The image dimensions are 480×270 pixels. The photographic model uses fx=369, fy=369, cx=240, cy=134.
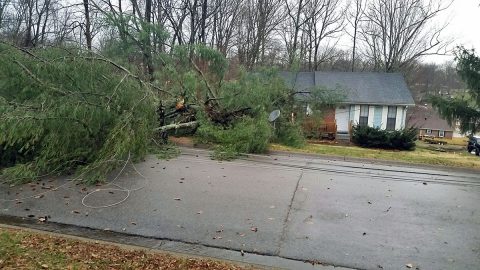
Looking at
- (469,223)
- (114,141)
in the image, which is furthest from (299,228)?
(114,141)

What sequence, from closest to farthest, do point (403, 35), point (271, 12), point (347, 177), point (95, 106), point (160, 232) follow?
point (160, 232) < point (95, 106) < point (347, 177) < point (271, 12) < point (403, 35)

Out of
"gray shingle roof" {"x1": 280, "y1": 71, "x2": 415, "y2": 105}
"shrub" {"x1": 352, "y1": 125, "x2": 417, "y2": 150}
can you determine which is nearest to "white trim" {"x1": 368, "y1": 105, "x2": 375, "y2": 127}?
"gray shingle roof" {"x1": 280, "y1": 71, "x2": 415, "y2": 105}

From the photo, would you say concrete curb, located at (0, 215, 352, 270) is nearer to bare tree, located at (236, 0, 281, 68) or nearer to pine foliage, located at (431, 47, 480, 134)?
pine foliage, located at (431, 47, 480, 134)

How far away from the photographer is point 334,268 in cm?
373

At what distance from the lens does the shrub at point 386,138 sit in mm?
16953

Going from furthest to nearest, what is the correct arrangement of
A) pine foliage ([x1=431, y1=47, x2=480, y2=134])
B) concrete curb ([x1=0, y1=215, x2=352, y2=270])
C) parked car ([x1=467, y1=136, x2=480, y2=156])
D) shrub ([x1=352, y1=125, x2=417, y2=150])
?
parked car ([x1=467, y1=136, x2=480, y2=156])
shrub ([x1=352, y1=125, x2=417, y2=150])
pine foliage ([x1=431, y1=47, x2=480, y2=134])
concrete curb ([x1=0, y1=215, x2=352, y2=270])

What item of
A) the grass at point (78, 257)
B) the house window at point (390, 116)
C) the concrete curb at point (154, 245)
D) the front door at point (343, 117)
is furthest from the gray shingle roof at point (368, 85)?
the grass at point (78, 257)

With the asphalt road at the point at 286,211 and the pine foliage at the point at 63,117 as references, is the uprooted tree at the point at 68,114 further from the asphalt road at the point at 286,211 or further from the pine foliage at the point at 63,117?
the asphalt road at the point at 286,211

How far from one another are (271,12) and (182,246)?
95.5ft

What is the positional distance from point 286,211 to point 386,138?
13.4 m

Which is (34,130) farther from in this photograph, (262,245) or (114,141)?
(262,245)

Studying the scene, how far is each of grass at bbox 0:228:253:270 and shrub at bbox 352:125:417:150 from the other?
50.4 feet

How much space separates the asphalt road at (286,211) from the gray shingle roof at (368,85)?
18.4m

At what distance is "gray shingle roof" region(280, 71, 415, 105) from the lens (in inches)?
1024
